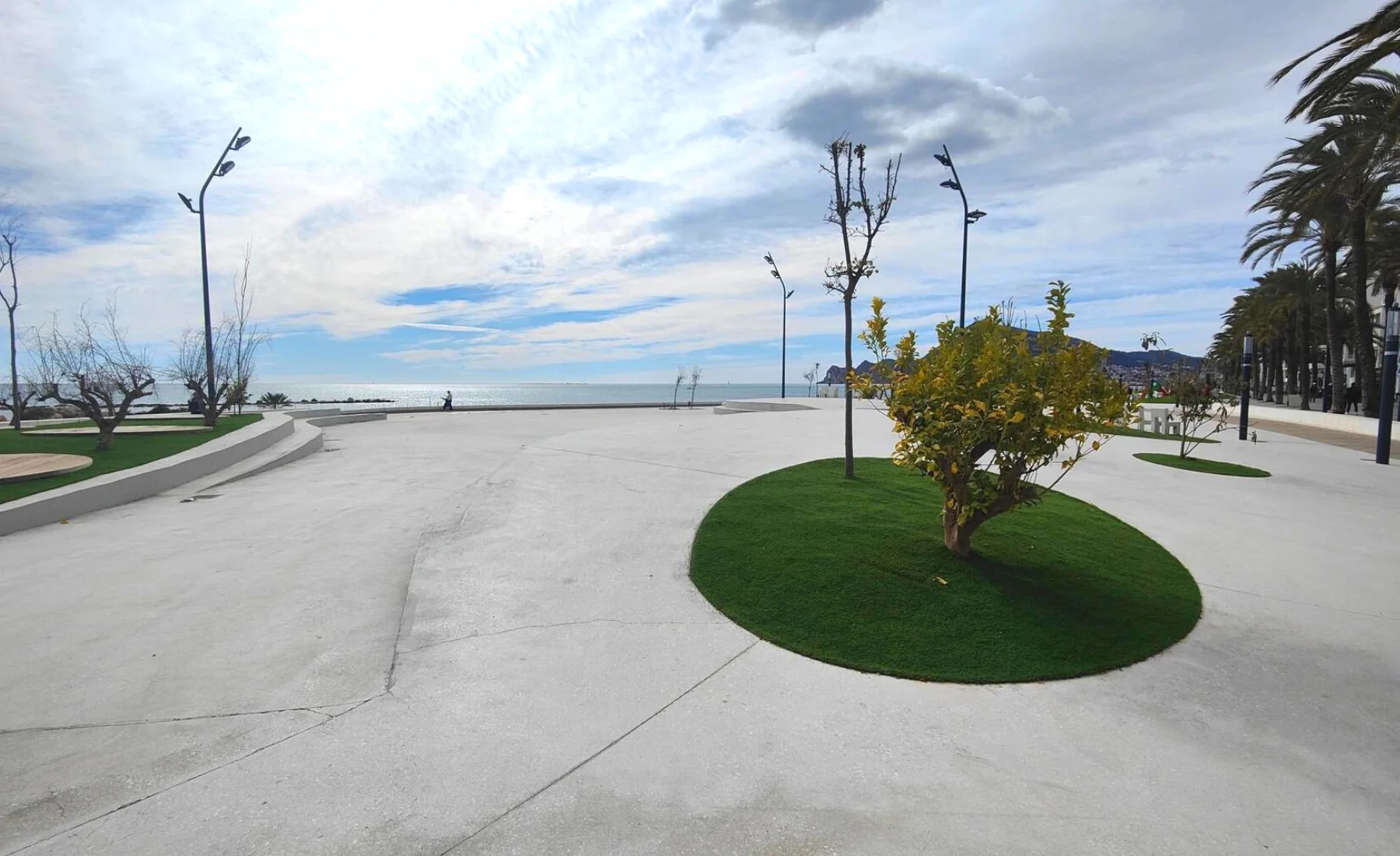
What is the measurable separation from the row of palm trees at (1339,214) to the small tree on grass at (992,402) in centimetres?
951

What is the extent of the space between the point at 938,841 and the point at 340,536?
7.06 meters

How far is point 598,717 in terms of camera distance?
12.1 feet

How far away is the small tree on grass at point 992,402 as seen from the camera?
4.96 metres

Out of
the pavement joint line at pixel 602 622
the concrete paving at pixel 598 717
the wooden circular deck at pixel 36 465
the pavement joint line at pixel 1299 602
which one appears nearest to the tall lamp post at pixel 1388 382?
the concrete paving at pixel 598 717

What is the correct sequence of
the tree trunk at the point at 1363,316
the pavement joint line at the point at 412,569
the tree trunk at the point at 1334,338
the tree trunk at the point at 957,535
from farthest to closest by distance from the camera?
the tree trunk at the point at 1334,338, the tree trunk at the point at 1363,316, the tree trunk at the point at 957,535, the pavement joint line at the point at 412,569

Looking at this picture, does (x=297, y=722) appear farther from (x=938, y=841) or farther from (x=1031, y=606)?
(x=1031, y=606)

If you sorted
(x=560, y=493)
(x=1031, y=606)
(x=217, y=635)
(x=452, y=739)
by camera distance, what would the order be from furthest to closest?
(x=560, y=493) < (x=1031, y=606) < (x=217, y=635) < (x=452, y=739)

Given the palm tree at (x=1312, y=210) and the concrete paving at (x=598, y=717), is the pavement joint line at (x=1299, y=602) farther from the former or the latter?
the palm tree at (x=1312, y=210)

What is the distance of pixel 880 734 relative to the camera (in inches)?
139

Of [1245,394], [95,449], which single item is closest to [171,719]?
[95,449]

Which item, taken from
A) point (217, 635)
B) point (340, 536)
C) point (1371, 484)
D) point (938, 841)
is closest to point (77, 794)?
point (217, 635)

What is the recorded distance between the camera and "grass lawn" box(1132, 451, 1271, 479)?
1146cm

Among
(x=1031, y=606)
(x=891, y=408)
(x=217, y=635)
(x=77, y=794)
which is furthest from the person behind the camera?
(x=891, y=408)

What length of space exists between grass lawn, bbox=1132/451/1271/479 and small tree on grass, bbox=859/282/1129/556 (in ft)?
27.0
